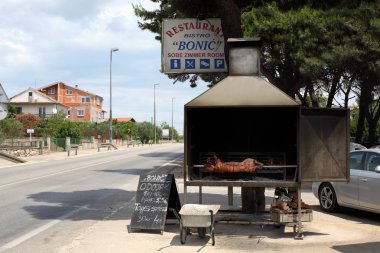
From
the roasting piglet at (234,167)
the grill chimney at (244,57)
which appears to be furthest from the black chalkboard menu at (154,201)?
the grill chimney at (244,57)

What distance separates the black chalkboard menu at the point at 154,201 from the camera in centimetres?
898

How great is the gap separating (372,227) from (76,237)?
5.24 metres

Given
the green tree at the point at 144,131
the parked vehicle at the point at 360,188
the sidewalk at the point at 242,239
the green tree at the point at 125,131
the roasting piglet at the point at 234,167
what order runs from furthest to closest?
1. the green tree at the point at 144,131
2. the green tree at the point at 125,131
3. the parked vehicle at the point at 360,188
4. the roasting piglet at the point at 234,167
5. the sidewalk at the point at 242,239

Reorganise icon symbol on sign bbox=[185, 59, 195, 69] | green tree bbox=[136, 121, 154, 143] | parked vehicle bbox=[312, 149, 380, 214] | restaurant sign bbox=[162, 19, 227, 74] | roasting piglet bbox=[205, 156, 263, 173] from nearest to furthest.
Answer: roasting piglet bbox=[205, 156, 263, 173], parked vehicle bbox=[312, 149, 380, 214], restaurant sign bbox=[162, 19, 227, 74], icon symbol on sign bbox=[185, 59, 195, 69], green tree bbox=[136, 121, 154, 143]

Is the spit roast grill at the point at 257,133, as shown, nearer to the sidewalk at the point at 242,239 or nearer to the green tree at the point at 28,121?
the sidewalk at the point at 242,239

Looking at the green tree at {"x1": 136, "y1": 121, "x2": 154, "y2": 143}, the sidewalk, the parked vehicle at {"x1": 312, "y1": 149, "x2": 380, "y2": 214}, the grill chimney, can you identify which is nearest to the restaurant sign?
the grill chimney

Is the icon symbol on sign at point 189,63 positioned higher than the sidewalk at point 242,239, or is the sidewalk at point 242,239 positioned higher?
the icon symbol on sign at point 189,63

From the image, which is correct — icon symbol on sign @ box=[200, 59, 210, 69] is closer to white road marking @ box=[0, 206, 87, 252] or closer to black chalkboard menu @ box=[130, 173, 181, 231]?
black chalkboard menu @ box=[130, 173, 181, 231]

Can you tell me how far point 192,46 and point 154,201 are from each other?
410 cm

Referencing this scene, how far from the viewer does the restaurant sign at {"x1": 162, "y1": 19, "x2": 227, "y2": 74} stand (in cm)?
1152

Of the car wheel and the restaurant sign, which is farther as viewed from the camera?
the restaurant sign

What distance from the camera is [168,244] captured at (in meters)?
8.07

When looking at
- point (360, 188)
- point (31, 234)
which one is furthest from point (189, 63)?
point (31, 234)

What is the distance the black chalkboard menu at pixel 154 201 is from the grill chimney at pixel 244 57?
7.59 feet
